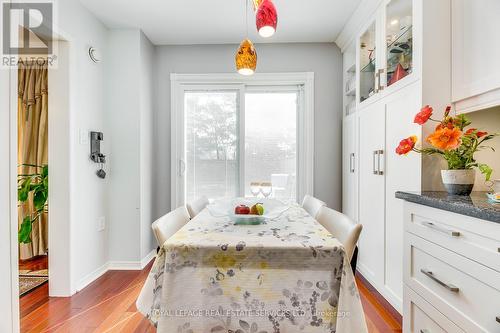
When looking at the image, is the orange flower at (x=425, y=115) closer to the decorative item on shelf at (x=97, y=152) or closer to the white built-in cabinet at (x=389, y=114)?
the white built-in cabinet at (x=389, y=114)

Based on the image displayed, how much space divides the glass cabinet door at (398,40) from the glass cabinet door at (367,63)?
208 mm

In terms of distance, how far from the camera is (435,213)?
4.14 ft

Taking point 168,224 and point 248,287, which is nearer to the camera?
point 248,287

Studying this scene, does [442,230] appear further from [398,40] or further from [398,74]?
[398,40]

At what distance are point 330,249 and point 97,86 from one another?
2.77 meters

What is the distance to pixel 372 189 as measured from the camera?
2.37 m

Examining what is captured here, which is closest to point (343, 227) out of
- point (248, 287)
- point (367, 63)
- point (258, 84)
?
point (248, 287)

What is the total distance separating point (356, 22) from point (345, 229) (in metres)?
2.22

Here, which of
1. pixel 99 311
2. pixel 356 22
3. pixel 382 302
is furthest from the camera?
pixel 356 22

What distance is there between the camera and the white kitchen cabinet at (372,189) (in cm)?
220

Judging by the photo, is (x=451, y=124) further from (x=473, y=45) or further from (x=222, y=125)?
(x=222, y=125)

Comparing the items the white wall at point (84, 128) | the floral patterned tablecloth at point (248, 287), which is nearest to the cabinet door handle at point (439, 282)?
the floral patterned tablecloth at point (248, 287)

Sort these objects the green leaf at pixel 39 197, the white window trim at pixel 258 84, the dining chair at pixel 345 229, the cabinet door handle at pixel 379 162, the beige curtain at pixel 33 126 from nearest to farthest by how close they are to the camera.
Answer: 1. the dining chair at pixel 345 229
2. the cabinet door handle at pixel 379 162
3. the green leaf at pixel 39 197
4. the beige curtain at pixel 33 126
5. the white window trim at pixel 258 84

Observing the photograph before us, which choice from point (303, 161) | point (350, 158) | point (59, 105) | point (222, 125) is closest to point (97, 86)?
point (59, 105)
